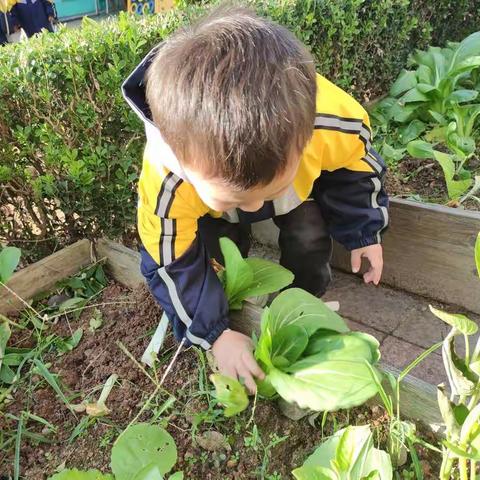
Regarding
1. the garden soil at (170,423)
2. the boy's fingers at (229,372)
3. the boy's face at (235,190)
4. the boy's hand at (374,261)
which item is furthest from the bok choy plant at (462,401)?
the boy's hand at (374,261)

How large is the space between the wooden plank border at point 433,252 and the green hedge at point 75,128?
41.8 inches

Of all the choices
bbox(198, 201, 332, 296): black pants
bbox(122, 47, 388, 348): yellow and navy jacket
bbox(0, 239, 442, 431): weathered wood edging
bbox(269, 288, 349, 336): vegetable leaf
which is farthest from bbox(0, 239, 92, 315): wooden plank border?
bbox(269, 288, 349, 336): vegetable leaf

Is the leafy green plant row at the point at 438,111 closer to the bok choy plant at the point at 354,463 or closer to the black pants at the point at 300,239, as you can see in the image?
the black pants at the point at 300,239

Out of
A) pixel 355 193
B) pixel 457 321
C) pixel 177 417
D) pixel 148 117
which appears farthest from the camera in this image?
pixel 355 193

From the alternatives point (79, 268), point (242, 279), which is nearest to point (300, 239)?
point (242, 279)

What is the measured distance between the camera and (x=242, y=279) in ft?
5.82

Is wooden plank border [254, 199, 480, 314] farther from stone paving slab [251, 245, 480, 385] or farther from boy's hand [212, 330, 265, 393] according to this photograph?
boy's hand [212, 330, 265, 393]

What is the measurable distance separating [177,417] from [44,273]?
94cm

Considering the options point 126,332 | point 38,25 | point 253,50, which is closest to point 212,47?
point 253,50

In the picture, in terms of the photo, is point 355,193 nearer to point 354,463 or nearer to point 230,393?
point 230,393

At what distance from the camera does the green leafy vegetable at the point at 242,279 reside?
177 centimetres

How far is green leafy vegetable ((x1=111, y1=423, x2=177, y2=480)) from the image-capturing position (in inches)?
55.7

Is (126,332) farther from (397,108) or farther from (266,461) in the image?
(397,108)

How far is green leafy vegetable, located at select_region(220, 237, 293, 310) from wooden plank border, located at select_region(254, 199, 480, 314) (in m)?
0.81
